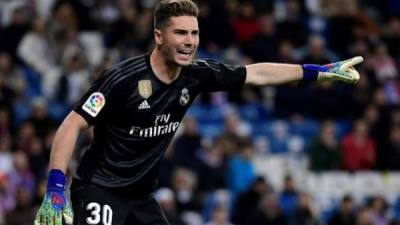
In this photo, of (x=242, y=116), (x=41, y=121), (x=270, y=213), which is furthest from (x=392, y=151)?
(x=41, y=121)

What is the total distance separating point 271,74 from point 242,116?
864cm

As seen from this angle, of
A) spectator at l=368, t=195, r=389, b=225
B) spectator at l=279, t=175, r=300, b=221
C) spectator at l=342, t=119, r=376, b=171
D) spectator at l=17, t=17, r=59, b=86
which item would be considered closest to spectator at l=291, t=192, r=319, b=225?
spectator at l=279, t=175, r=300, b=221

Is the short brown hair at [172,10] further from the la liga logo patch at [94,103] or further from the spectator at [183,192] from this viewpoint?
the spectator at [183,192]

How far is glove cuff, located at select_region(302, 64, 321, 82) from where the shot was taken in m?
8.10

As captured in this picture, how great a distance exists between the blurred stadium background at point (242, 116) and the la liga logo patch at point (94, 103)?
5844mm

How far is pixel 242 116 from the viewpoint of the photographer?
54.6ft

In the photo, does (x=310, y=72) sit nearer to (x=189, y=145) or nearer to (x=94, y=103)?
(x=94, y=103)

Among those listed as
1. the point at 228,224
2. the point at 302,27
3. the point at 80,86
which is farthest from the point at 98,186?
the point at 302,27

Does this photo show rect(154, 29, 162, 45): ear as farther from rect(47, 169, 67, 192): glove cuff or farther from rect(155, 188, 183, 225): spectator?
rect(155, 188, 183, 225): spectator

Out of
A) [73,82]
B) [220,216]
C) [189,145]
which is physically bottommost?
[220,216]

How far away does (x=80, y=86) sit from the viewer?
1554cm

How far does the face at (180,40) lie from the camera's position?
7.55m

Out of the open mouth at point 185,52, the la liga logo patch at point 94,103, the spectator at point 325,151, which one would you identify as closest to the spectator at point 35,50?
the spectator at point 325,151

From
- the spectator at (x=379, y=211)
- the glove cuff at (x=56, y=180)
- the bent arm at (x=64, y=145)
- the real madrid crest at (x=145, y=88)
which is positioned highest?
the real madrid crest at (x=145, y=88)
